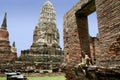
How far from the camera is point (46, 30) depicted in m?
39.8

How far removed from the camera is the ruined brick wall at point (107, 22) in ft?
15.7

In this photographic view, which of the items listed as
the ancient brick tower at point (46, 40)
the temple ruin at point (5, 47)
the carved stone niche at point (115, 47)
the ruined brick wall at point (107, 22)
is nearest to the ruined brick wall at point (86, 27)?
the ruined brick wall at point (107, 22)

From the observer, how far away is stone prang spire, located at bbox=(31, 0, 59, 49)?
38.9m

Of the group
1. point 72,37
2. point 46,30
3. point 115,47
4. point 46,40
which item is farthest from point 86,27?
point 46,30

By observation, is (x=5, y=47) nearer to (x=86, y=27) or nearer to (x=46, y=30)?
(x=86, y=27)

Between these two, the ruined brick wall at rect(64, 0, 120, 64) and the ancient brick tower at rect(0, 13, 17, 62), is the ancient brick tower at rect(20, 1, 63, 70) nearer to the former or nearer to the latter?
the ancient brick tower at rect(0, 13, 17, 62)

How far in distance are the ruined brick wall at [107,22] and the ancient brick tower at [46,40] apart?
24.6m

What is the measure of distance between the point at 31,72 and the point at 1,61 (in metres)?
4.72

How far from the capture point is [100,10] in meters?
5.54

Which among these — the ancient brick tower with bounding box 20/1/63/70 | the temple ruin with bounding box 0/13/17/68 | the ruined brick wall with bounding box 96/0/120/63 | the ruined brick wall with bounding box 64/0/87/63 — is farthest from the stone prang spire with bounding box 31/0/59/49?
the ruined brick wall with bounding box 96/0/120/63

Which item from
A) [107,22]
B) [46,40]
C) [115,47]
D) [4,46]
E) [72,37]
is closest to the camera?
[115,47]

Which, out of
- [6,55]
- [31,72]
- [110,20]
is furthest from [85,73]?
[6,55]

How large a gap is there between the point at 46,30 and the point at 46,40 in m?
2.44

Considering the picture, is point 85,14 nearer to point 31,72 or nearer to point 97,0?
point 97,0
